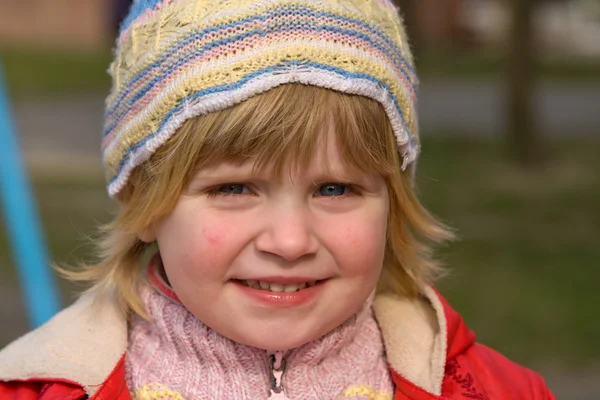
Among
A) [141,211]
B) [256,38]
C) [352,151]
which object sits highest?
[256,38]

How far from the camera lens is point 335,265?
2016 mm

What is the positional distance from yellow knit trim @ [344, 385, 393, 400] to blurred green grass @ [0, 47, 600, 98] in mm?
12140

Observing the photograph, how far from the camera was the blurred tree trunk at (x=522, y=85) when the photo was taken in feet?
28.5

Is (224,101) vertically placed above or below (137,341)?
above

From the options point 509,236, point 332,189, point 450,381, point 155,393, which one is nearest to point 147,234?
point 155,393

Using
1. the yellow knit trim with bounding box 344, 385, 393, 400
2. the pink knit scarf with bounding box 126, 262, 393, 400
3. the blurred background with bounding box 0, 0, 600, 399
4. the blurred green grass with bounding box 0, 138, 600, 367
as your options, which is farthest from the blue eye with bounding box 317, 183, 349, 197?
the blurred green grass with bounding box 0, 138, 600, 367

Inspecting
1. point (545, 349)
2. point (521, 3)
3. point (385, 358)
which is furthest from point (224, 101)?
point (521, 3)

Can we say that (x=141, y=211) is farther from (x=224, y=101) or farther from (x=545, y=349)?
(x=545, y=349)

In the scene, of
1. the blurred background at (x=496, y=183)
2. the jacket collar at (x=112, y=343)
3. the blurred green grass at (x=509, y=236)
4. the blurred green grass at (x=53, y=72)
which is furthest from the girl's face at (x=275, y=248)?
the blurred green grass at (x=53, y=72)

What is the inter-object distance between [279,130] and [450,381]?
0.81 meters

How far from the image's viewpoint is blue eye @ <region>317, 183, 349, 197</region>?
6.63 feet

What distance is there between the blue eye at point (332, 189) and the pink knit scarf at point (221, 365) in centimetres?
38

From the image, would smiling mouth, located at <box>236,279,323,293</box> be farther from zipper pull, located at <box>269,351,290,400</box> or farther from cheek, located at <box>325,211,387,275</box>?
zipper pull, located at <box>269,351,290,400</box>

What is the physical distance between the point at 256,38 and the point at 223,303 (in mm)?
583
